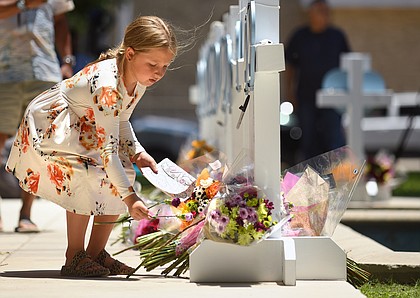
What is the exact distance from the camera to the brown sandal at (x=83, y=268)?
A: 481 centimetres

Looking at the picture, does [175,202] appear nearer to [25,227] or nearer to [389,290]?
[389,290]

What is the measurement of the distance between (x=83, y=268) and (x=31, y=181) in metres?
0.46

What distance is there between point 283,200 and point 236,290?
594mm

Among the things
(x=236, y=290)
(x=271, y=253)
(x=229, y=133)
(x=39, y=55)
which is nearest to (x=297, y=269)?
(x=271, y=253)

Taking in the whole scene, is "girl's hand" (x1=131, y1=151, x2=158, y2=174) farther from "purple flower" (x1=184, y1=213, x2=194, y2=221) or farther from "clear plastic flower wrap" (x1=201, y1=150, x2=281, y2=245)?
"clear plastic flower wrap" (x1=201, y1=150, x2=281, y2=245)

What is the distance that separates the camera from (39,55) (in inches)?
273

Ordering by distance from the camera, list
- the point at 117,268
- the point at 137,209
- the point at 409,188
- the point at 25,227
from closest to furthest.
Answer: the point at 137,209 < the point at 117,268 < the point at 25,227 < the point at 409,188

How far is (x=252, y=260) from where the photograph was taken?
457 cm

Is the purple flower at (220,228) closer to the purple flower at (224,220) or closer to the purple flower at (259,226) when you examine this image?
the purple flower at (224,220)

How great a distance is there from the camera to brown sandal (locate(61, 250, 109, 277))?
4812 millimetres

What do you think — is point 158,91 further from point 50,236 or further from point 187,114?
point 50,236

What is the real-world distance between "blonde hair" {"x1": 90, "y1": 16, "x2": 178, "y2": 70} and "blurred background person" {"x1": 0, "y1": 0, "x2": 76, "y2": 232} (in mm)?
2119

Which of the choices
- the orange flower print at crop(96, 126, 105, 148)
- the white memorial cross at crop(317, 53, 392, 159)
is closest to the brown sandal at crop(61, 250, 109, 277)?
the orange flower print at crop(96, 126, 105, 148)

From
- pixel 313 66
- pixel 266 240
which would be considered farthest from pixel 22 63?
pixel 313 66
